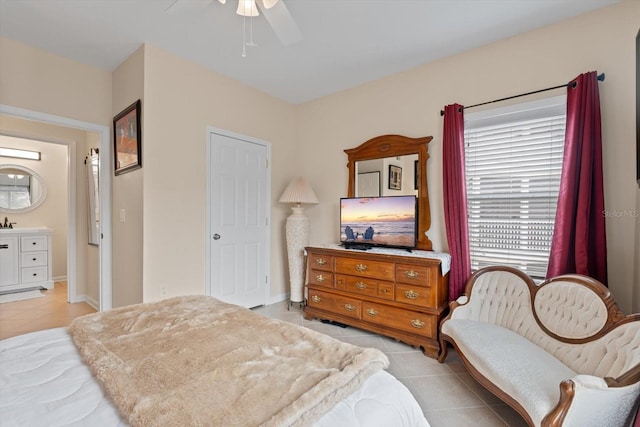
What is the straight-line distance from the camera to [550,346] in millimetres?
1839

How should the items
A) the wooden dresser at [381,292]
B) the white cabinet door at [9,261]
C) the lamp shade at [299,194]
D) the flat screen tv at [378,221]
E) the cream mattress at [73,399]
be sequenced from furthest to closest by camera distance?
the white cabinet door at [9,261] → the lamp shade at [299,194] → the flat screen tv at [378,221] → the wooden dresser at [381,292] → the cream mattress at [73,399]

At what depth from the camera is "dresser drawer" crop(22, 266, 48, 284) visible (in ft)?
14.4

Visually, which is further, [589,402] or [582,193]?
[582,193]

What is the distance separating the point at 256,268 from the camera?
3633 mm

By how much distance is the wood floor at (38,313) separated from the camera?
3039mm

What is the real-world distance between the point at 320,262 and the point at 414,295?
1.05 metres

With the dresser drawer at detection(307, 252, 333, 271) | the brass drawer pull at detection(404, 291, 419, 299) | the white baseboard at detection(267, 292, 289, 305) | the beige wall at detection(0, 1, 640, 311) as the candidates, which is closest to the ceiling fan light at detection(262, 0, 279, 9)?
the beige wall at detection(0, 1, 640, 311)

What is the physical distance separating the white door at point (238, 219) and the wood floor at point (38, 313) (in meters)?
1.79

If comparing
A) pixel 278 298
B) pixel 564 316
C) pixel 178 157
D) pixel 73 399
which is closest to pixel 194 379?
pixel 73 399

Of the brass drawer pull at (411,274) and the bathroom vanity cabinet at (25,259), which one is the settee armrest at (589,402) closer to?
the brass drawer pull at (411,274)

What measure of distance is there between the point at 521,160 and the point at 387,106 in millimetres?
1428

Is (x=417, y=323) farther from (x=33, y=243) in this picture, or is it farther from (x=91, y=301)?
A: (x=33, y=243)

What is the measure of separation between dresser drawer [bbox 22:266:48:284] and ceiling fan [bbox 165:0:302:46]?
4931 mm

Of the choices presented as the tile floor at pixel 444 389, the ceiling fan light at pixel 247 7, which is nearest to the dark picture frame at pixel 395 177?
the tile floor at pixel 444 389
